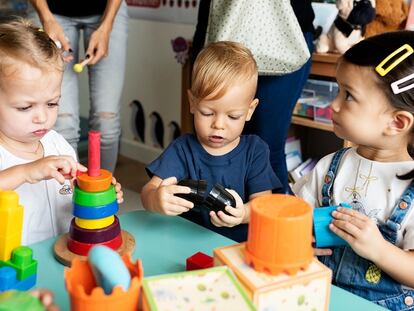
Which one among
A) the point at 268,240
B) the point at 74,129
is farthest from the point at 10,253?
the point at 74,129

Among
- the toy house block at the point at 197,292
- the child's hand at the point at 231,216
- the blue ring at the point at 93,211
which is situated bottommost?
the child's hand at the point at 231,216

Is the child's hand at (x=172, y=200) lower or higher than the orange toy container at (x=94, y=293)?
lower

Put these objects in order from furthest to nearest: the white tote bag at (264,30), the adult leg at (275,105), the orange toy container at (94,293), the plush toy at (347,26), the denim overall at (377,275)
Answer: the plush toy at (347,26)
the adult leg at (275,105)
the white tote bag at (264,30)
the denim overall at (377,275)
the orange toy container at (94,293)

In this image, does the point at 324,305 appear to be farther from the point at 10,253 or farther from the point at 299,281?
the point at 10,253

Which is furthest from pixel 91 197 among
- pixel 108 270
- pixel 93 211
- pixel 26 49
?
pixel 26 49

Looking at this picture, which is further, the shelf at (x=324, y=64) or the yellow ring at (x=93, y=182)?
the shelf at (x=324, y=64)

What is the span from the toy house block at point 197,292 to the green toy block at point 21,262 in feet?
0.69

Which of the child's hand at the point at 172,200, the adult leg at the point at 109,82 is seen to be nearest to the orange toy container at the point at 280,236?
the child's hand at the point at 172,200

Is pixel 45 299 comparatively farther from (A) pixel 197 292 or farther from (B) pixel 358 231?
(B) pixel 358 231

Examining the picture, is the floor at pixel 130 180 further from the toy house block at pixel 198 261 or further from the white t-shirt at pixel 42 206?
the toy house block at pixel 198 261

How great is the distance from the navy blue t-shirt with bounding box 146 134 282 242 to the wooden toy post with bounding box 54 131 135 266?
0.30 m

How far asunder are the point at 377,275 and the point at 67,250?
20.7 inches

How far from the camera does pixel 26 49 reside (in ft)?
3.26

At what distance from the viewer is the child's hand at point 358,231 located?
798mm
